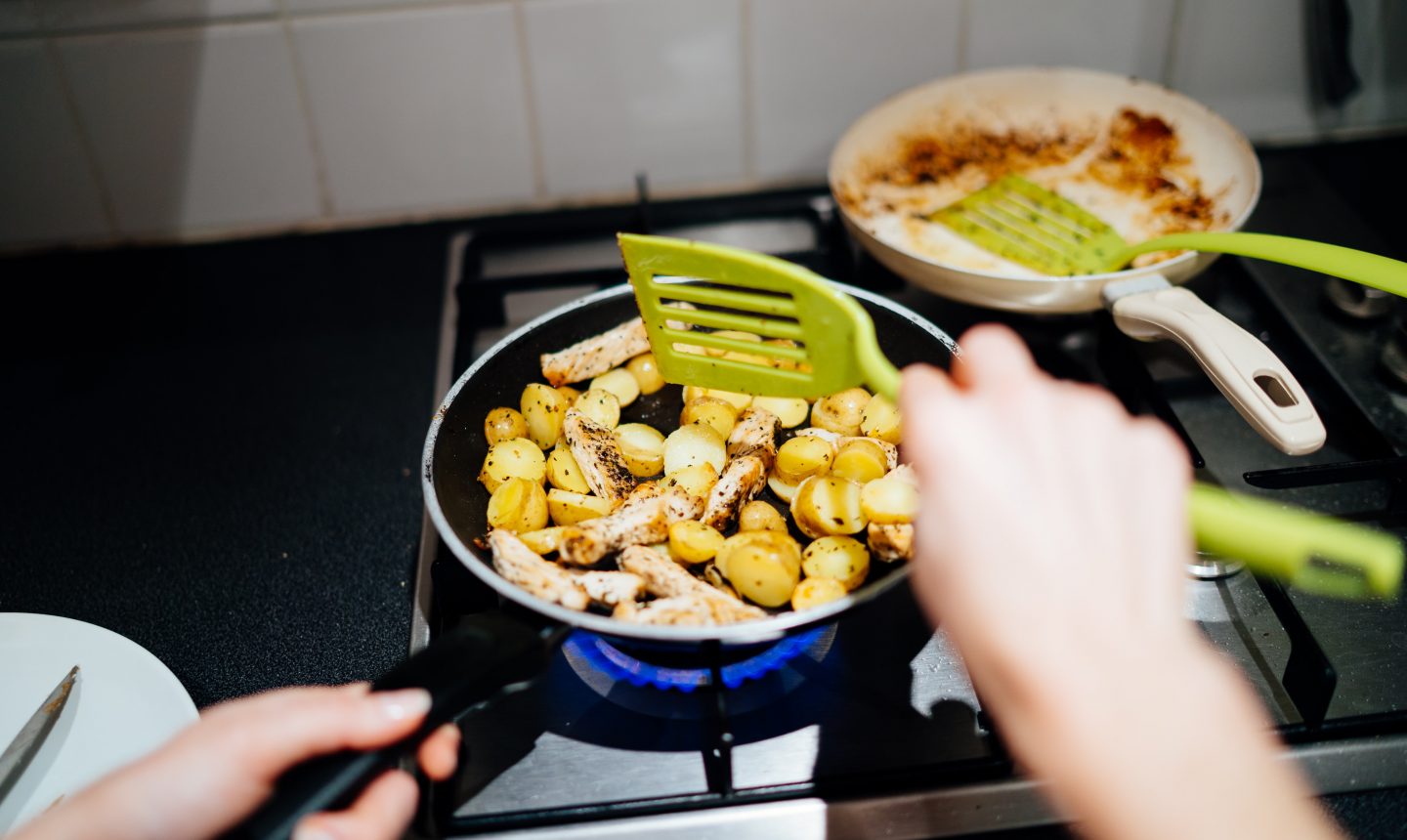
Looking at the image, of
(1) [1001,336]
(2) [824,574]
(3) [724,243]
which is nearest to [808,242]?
(3) [724,243]

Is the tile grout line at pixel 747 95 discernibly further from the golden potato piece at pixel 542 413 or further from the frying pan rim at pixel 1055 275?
the golden potato piece at pixel 542 413

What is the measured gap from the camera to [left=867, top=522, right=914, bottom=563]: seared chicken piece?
67 cm

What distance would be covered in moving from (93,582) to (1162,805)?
2.59 ft

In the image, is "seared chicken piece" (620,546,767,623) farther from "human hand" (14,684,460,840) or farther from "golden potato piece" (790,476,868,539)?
"human hand" (14,684,460,840)

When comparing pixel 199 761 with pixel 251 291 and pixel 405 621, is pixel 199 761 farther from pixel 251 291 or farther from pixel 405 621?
pixel 251 291

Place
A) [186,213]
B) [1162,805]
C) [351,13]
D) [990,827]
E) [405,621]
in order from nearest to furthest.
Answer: [1162,805] < [990,827] < [405,621] < [351,13] < [186,213]

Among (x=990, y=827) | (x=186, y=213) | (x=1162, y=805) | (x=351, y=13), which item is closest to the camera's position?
(x=1162, y=805)

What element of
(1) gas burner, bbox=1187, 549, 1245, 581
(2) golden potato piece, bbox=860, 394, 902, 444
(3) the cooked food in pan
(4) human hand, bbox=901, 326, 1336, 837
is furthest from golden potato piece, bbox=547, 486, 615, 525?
(1) gas burner, bbox=1187, 549, 1245, 581

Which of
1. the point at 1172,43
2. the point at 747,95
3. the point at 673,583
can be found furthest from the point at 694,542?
the point at 1172,43

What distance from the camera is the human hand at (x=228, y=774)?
49 cm

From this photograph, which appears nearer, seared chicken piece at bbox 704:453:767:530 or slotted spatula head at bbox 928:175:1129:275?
seared chicken piece at bbox 704:453:767:530

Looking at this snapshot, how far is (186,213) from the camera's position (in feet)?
3.85

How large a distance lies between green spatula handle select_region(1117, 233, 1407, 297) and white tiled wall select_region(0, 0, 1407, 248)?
409 mm

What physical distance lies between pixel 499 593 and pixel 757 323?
0.81 feet
